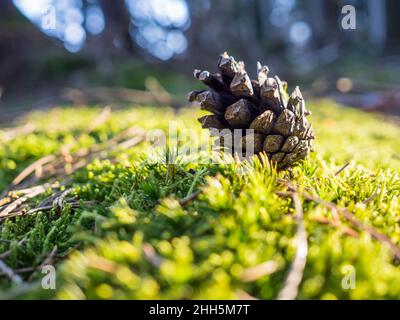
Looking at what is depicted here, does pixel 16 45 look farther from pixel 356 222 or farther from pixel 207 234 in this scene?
pixel 356 222

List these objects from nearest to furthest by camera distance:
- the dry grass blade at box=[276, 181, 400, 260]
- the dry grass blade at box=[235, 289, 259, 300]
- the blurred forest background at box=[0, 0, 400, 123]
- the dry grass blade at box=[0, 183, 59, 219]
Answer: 1. the dry grass blade at box=[235, 289, 259, 300]
2. the dry grass blade at box=[276, 181, 400, 260]
3. the dry grass blade at box=[0, 183, 59, 219]
4. the blurred forest background at box=[0, 0, 400, 123]

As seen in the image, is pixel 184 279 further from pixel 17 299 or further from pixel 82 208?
pixel 82 208

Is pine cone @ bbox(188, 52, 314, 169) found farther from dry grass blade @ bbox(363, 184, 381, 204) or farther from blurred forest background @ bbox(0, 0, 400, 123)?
blurred forest background @ bbox(0, 0, 400, 123)

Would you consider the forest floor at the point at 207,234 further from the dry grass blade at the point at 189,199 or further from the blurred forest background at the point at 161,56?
the blurred forest background at the point at 161,56

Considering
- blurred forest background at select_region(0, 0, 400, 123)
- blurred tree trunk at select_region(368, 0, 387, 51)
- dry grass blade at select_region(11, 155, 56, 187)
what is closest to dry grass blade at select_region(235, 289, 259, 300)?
dry grass blade at select_region(11, 155, 56, 187)

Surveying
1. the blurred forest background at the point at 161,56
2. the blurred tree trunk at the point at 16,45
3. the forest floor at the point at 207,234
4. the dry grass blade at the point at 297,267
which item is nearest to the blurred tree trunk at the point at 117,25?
the blurred forest background at the point at 161,56

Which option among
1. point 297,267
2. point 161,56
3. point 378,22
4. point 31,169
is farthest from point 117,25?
point 378,22
